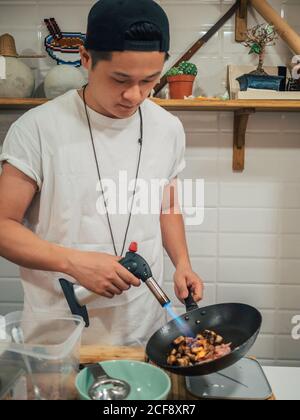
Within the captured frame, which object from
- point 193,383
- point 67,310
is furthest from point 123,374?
point 67,310

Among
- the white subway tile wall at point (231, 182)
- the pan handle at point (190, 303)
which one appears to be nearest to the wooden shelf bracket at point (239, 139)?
the white subway tile wall at point (231, 182)

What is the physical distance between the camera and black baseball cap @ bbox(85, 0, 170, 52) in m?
0.86

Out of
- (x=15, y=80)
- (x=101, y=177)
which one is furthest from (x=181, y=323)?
(x=15, y=80)

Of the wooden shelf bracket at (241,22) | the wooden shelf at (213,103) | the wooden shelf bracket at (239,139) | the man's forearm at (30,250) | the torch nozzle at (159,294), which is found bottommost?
the torch nozzle at (159,294)

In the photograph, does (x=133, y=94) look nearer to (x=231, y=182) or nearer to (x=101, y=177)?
(x=101, y=177)

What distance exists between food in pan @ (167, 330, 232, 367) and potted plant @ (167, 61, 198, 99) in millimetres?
863

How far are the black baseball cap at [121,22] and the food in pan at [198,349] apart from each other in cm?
60

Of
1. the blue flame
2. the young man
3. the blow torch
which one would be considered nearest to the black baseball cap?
the young man

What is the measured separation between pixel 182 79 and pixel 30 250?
804 mm

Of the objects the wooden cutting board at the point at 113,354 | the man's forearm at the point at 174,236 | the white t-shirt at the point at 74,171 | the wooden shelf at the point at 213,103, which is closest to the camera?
the wooden cutting board at the point at 113,354

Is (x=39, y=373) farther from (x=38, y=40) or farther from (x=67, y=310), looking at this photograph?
(x=38, y=40)

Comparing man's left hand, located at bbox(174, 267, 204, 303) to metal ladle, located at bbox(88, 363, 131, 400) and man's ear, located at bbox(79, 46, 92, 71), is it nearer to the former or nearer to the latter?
metal ladle, located at bbox(88, 363, 131, 400)

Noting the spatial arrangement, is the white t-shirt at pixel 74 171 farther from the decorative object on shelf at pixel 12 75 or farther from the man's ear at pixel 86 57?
the decorative object on shelf at pixel 12 75

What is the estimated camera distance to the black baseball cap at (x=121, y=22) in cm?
86
